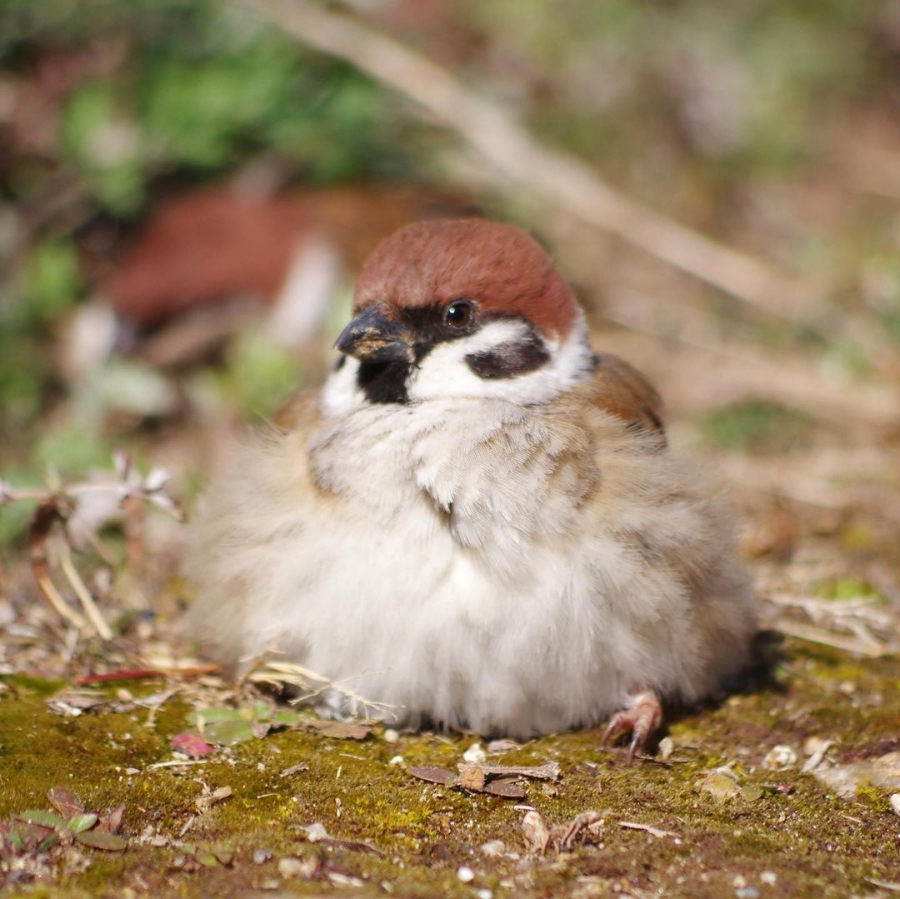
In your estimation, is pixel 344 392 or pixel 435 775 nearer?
pixel 435 775

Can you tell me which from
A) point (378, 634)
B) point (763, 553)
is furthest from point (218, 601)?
point (763, 553)

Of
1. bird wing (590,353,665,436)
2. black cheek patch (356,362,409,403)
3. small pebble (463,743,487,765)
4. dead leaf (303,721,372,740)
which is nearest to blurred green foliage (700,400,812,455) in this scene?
bird wing (590,353,665,436)

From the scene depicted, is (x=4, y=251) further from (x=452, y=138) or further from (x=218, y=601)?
(x=218, y=601)

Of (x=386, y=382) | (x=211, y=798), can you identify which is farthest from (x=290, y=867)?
(x=386, y=382)

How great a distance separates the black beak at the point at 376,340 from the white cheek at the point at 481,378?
0.07 metres

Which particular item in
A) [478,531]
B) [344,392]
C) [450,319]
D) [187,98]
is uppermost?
[187,98]

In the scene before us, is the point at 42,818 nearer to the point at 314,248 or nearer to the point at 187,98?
the point at 314,248

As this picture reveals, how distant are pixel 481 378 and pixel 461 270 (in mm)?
288

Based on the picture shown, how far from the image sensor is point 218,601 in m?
3.19

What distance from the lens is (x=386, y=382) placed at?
10.1ft

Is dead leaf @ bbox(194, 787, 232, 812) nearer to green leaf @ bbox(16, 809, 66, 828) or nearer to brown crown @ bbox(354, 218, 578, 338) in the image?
green leaf @ bbox(16, 809, 66, 828)

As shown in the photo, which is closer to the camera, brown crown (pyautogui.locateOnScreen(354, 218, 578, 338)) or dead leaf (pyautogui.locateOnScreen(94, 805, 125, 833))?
dead leaf (pyautogui.locateOnScreen(94, 805, 125, 833))

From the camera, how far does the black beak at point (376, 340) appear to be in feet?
→ 9.90

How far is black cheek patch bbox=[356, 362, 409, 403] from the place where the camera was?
10.0 feet
